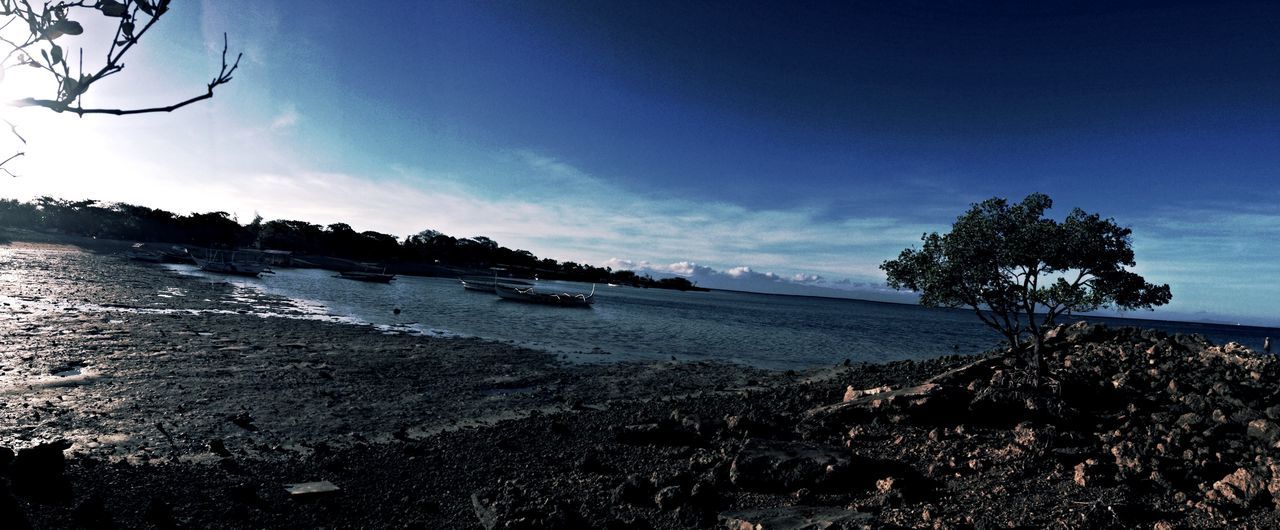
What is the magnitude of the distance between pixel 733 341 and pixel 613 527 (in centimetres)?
3698

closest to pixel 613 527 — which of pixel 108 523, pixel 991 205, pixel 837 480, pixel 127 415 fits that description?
pixel 837 480

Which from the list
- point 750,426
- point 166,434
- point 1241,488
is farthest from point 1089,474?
point 166,434

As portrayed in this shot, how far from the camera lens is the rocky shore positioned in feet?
24.2

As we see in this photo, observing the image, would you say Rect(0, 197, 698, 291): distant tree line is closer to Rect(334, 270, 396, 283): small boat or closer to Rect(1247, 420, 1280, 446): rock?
Rect(334, 270, 396, 283): small boat

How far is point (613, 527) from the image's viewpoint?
24.4 ft

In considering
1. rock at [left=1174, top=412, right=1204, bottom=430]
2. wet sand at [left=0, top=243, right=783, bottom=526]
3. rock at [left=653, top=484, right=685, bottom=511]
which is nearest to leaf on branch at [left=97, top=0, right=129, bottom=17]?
wet sand at [left=0, top=243, right=783, bottom=526]

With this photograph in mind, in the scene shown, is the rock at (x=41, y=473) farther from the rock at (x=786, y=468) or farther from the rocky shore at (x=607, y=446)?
the rock at (x=786, y=468)

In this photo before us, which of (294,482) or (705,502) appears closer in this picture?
(705,502)

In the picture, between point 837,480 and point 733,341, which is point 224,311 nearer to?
point 733,341

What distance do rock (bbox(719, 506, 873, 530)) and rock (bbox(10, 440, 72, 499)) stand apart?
979 cm

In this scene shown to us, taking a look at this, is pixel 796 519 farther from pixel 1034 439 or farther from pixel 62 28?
pixel 62 28

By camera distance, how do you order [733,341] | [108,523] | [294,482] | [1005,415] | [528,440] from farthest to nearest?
1. [733,341]
2. [528,440]
3. [1005,415]
4. [294,482]
5. [108,523]

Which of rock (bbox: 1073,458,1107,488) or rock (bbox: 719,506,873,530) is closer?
rock (bbox: 719,506,873,530)

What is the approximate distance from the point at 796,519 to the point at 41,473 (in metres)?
11.1
